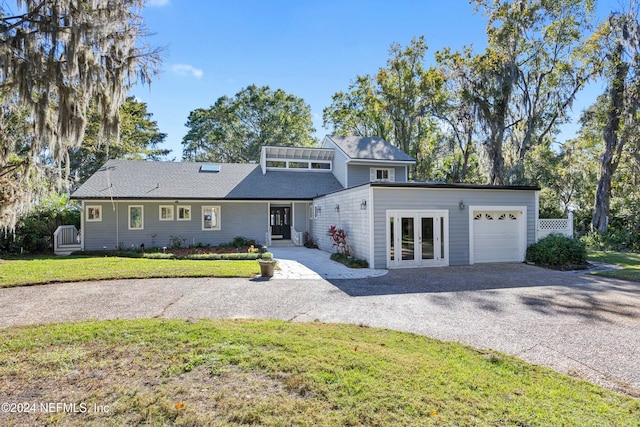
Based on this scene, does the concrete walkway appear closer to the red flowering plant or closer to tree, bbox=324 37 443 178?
the red flowering plant

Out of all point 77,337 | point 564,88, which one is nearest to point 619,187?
point 564,88

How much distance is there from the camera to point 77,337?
163 inches

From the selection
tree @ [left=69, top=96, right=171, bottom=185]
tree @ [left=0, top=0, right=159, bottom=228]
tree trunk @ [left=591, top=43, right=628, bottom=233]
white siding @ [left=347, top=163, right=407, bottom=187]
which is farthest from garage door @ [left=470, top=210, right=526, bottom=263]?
tree @ [left=69, top=96, right=171, bottom=185]

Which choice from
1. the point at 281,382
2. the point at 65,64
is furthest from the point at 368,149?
the point at 281,382

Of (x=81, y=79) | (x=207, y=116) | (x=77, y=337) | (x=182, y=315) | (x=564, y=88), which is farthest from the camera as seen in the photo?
(x=207, y=116)

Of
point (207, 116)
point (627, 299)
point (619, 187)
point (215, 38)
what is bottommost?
point (627, 299)

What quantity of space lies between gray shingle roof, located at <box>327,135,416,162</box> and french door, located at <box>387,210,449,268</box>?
321 inches

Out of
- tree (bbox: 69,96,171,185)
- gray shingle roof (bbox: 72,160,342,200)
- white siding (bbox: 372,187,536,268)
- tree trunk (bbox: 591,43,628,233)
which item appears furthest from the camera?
tree (bbox: 69,96,171,185)

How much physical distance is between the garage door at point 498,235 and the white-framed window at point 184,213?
41.3ft

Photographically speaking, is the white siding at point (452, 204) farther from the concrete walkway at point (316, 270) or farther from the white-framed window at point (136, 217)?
the white-framed window at point (136, 217)

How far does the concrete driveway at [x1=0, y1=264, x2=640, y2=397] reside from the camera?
170 inches

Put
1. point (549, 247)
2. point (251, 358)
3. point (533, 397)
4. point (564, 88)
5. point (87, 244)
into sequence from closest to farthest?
point (533, 397) < point (251, 358) < point (549, 247) < point (87, 244) < point (564, 88)

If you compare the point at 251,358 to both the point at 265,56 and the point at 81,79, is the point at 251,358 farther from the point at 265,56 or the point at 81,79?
the point at 265,56

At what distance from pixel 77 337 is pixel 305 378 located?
3052 millimetres
